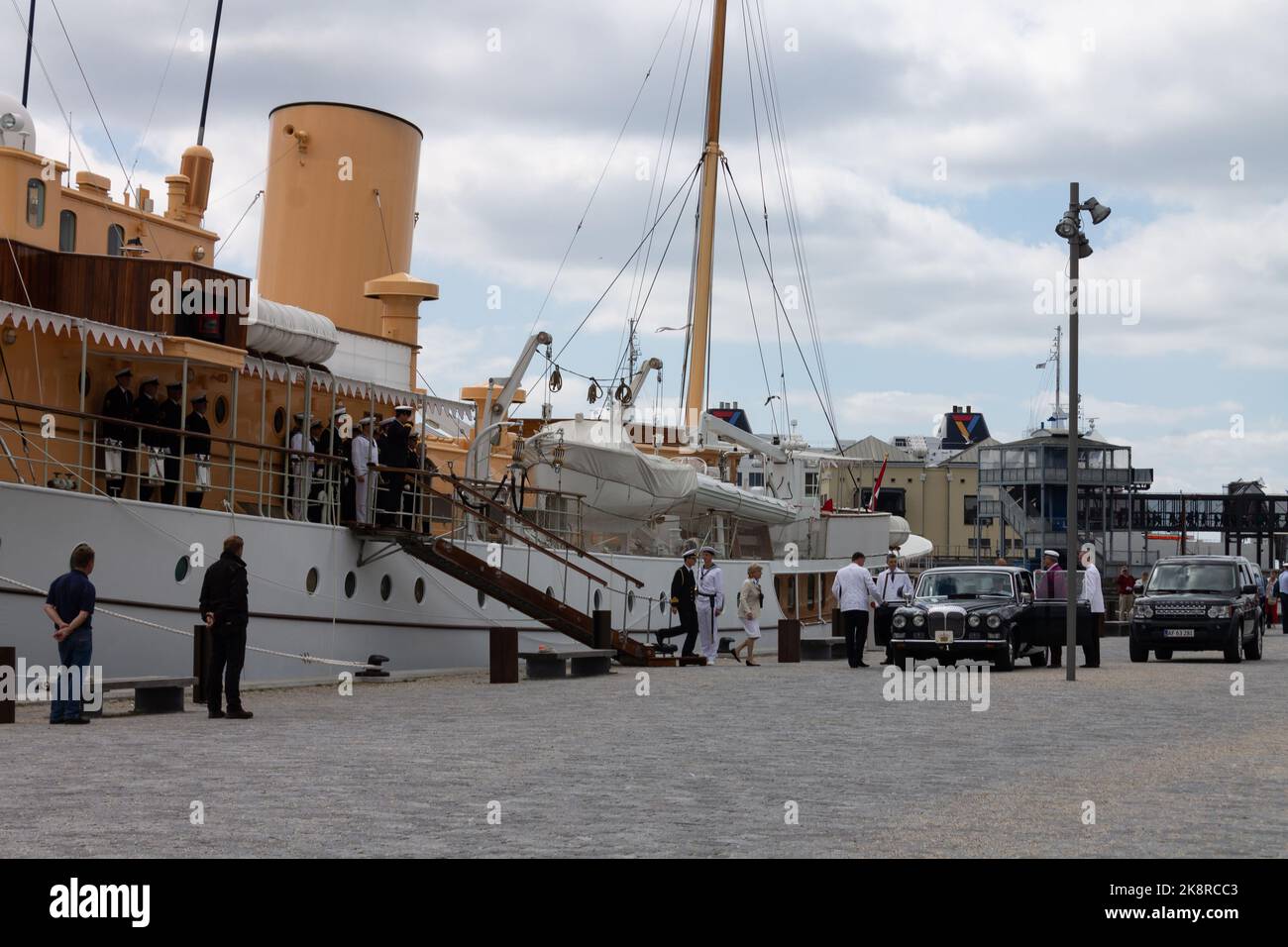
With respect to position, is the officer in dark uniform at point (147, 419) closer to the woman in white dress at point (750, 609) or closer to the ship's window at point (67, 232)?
the ship's window at point (67, 232)

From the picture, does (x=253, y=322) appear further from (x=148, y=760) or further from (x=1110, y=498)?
(x=1110, y=498)

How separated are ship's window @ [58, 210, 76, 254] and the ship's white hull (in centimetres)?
502

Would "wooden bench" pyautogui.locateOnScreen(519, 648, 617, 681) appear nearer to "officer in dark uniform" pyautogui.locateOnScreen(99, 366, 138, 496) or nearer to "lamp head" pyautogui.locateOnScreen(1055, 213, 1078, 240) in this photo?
"officer in dark uniform" pyautogui.locateOnScreen(99, 366, 138, 496)

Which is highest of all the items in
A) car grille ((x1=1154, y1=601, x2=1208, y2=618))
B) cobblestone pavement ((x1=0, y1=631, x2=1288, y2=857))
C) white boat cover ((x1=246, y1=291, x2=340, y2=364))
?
white boat cover ((x1=246, y1=291, x2=340, y2=364))

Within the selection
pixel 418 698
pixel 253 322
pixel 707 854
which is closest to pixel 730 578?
pixel 253 322

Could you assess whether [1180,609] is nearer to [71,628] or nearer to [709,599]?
[709,599]

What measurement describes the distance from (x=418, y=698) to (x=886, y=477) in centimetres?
11613

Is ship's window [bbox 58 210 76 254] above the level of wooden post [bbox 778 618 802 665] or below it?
above

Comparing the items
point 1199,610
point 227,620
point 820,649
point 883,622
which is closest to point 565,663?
point 883,622

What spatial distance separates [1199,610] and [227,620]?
18.5 m

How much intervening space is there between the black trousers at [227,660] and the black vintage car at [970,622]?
12.1m

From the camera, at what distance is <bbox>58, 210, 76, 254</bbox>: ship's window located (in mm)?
25312

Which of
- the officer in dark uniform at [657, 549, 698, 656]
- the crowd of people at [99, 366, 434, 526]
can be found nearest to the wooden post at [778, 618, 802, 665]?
the officer in dark uniform at [657, 549, 698, 656]

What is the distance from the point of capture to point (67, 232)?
25.5 meters
